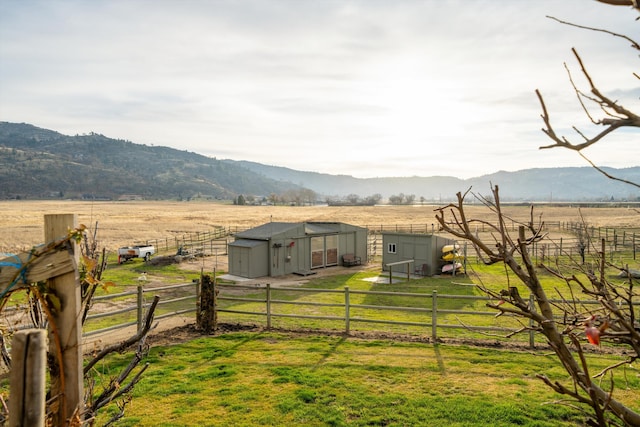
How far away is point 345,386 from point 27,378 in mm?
6579

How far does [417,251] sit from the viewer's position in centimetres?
2481

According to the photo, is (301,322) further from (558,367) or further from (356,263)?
(356,263)

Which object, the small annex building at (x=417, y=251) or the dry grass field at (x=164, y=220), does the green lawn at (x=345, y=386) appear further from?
the small annex building at (x=417, y=251)

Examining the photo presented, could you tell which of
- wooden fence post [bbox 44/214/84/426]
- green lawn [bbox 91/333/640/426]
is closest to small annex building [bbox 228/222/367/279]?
green lawn [bbox 91/333/640/426]

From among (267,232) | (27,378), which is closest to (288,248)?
(267,232)

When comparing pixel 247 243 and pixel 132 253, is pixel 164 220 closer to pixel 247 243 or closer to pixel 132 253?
pixel 132 253

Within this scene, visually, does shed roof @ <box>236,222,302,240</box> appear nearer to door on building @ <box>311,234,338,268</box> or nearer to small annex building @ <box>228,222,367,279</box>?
small annex building @ <box>228,222,367,279</box>

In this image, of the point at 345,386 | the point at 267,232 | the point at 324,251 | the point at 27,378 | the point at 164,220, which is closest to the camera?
the point at 27,378

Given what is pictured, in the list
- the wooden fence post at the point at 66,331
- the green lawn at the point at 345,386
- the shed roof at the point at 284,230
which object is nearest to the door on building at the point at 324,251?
the shed roof at the point at 284,230

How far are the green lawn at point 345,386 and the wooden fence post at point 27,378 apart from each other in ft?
16.5

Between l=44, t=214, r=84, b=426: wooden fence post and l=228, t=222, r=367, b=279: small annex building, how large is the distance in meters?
21.3

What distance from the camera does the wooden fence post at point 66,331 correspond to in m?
2.65

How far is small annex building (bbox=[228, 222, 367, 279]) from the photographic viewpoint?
24.2 metres

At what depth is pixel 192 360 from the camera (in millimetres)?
9508
